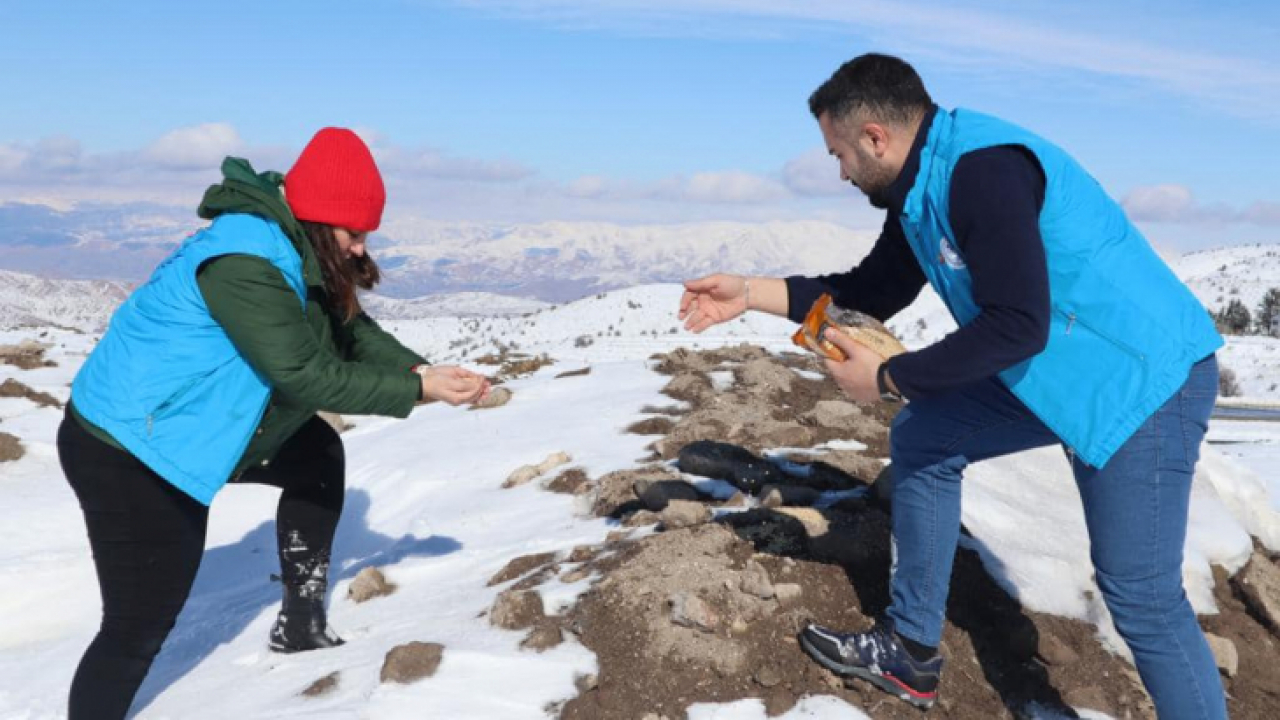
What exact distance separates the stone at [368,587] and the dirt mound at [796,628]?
2.98ft

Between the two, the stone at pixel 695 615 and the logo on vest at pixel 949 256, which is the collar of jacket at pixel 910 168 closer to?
the logo on vest at pixel 949 256

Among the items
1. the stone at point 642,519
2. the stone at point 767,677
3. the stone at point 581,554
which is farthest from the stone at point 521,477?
the stone at point 767,677

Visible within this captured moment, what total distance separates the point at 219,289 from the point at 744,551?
7.76ft

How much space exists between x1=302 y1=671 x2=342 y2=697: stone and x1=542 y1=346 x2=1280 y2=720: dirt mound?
0.90m

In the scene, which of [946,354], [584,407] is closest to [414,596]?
[946,354]

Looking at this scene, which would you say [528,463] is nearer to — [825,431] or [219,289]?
[825,431]

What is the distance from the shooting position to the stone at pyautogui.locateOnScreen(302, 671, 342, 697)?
3672 millimetres

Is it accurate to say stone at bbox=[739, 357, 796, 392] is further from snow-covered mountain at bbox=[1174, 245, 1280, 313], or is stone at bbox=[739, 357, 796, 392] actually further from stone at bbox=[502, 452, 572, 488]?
snow-covered mountain at bbox=[1174, 245, 1280, 313]

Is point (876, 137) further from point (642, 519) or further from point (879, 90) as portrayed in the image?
point (642, 519)

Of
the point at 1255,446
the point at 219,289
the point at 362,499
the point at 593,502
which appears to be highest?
the point at 219,289

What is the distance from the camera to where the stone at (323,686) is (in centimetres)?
367

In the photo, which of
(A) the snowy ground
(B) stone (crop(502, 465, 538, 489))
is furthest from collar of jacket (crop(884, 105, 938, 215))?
(B) stone (crop(502, 465, 538, 489))

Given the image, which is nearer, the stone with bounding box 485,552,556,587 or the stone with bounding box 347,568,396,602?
the stone with bounding box 485,552,556,587

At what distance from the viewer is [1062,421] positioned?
2.91 metres
